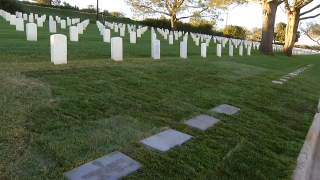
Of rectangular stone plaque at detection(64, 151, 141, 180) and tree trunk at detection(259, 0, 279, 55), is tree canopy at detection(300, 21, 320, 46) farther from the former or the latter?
rectangular stone plaque at detection(64, 151, 141, 180)

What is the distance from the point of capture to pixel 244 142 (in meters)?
3.44

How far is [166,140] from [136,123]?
566 millimetres

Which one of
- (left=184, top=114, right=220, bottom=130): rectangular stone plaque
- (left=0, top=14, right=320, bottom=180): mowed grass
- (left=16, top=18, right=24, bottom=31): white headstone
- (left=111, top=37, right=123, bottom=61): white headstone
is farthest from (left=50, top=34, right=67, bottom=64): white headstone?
(left=16, top=18, right=24, bottom=31): white headstone

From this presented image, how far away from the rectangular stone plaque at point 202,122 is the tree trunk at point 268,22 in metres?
17.9

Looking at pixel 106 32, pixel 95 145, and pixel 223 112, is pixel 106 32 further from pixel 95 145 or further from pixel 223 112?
pixel 95 145

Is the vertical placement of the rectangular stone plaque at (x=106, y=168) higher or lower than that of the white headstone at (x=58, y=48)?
lower

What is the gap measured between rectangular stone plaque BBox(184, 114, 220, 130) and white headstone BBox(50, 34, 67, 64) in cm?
368

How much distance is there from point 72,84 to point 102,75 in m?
0.95

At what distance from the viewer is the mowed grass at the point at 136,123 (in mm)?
2607

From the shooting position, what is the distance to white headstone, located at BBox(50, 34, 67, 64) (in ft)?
20.0

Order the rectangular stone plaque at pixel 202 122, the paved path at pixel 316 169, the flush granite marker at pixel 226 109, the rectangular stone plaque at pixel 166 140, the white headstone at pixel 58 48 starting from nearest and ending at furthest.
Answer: the rectangular stone plaque at pixel 166 140
the paved path at pixel 316 169
the rectangular stone plaque at pixel 202 122
the flush granite marker at pixel 226 109
the white headstone at pixel 58 48

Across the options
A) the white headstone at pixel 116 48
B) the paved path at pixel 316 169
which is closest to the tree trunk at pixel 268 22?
the white headstone at pixel 116 48

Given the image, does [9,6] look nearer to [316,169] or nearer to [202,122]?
[202,122]

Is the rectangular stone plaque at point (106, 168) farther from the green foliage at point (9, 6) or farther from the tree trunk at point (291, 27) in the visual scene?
the green foliage at point (9, 6)
